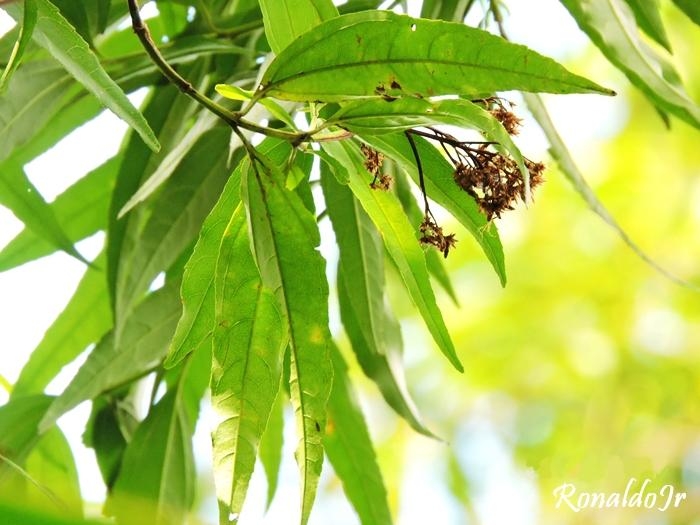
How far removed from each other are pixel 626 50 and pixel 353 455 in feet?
1.20

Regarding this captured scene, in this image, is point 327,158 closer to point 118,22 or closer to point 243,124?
point 243,124

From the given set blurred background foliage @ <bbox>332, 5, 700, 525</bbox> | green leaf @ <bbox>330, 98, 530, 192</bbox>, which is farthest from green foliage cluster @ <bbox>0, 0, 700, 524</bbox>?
blurred background foliage @ <bbox>332, 5, 700, 525</bbox>

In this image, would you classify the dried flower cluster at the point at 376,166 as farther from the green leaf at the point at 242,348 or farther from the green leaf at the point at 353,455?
the green leaf at the point at 353,455

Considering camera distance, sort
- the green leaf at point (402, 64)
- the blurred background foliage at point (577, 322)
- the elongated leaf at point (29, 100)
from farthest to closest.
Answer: the blurred background foliage at point (577, 322)
the elongated leaf at point (29, 100)
the green leaf at point (402, 64)

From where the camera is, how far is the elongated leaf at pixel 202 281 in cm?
44

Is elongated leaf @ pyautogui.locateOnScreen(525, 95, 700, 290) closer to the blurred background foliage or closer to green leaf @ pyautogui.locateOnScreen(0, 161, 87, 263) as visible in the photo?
green leaf @ pyautogui.locateOnScreen(0, 161, 87, 263)

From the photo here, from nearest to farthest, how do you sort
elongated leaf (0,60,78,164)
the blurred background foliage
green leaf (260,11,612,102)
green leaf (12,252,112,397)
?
green leaf (260,11,612,102) → elongated leaf (0,60,78,164) → green leaf (12,252,112,397) → the blurred background foliage

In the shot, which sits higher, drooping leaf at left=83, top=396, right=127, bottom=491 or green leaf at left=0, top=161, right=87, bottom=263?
green leaf at left=0, top=161, right=87, bottom=263

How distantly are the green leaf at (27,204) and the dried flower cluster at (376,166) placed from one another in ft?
1.03

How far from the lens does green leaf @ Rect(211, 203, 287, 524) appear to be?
1.33 feet

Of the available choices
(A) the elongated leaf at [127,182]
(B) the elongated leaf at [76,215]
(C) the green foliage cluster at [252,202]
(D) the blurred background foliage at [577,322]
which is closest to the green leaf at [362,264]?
(C) the green foliage cluster at [252,202]

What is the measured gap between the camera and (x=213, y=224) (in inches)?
17.5

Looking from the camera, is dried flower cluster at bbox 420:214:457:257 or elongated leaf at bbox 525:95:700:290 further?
elongated leaf at bbox 525:95:700:290

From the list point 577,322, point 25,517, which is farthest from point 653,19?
point 577,322
